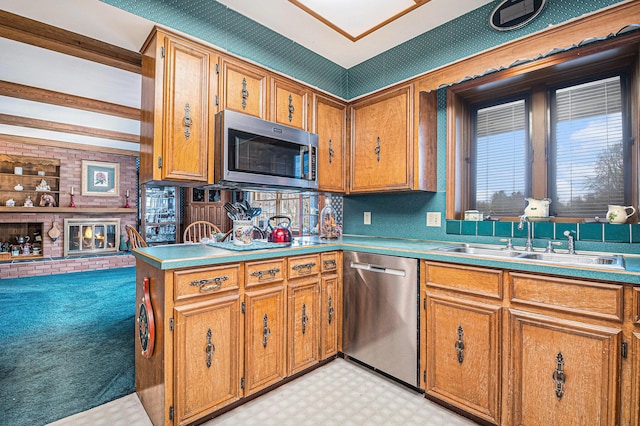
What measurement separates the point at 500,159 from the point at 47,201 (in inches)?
307

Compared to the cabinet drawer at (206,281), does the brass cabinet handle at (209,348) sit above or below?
below

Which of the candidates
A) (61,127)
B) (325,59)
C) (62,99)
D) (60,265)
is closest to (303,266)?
(325,59)

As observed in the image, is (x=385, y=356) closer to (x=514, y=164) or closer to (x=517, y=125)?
(x=514, y=164)

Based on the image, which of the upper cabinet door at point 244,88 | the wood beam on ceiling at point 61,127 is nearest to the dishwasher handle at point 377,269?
the upper cabinet door at point 244,88

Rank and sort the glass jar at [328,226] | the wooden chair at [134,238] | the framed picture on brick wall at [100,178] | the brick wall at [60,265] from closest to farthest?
the glass jar at [328,226]
the wooden chair at [134,238]
the brick wall at [60,265]
the framed picture on brick wall at [100,178]

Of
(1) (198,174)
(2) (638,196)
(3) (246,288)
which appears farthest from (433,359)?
(1) (198,174)

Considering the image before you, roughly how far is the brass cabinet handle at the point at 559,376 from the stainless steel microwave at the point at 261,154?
179 cm

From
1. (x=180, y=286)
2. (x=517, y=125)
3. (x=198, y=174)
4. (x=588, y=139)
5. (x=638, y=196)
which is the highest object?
(x=517, y=125)

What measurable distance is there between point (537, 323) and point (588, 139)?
4.23ft

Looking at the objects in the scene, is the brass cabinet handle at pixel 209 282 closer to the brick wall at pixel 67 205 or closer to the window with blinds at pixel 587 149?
the window with blinds at pixel 587 149

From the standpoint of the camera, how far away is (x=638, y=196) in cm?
174

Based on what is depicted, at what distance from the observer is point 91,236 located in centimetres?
653

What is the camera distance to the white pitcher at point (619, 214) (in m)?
1.72

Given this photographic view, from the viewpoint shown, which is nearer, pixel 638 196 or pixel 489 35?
pixel 638 196
